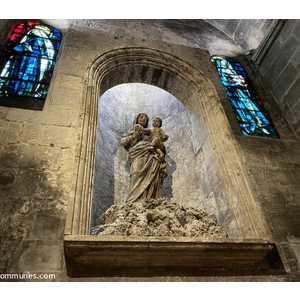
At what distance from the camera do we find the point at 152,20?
642cm

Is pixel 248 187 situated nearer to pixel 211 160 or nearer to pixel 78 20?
pixel 211 160

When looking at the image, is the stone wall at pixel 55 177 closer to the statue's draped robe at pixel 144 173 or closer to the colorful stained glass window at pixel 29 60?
the colorful stained glass window at pixel 29 60

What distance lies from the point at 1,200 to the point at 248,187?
288cm

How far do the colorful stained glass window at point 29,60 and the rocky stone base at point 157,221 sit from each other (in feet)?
7.24

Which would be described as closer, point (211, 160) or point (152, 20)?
point (211, 160)

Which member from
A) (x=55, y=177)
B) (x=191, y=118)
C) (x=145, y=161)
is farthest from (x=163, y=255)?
(x=191, y=118)

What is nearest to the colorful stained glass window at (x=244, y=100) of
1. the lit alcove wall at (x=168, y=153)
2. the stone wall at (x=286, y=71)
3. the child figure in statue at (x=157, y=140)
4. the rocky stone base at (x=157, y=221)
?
the stone wall at (x=286, y=71)

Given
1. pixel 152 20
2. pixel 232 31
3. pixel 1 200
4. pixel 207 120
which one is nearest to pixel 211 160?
pixel 207 120

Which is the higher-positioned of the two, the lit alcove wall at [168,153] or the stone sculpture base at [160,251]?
the stone sculpture base at [160,251]

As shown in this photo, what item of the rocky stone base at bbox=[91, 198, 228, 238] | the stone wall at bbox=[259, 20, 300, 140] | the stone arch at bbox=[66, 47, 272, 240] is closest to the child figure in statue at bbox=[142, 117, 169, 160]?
the stone arch at bbox=[66, 47, 272, 240]

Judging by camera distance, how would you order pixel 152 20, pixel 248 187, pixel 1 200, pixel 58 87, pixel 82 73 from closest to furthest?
1. pixel 1 200
2. pixel 248 187
3. pixel 58 87
4. pixel 82 73
5. pixel 152 20

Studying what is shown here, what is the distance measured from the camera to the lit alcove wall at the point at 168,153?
177 inches

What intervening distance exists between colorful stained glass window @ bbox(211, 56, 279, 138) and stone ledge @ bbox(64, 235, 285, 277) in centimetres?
238

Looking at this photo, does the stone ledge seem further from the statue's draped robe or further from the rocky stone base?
the statue's draped robe
